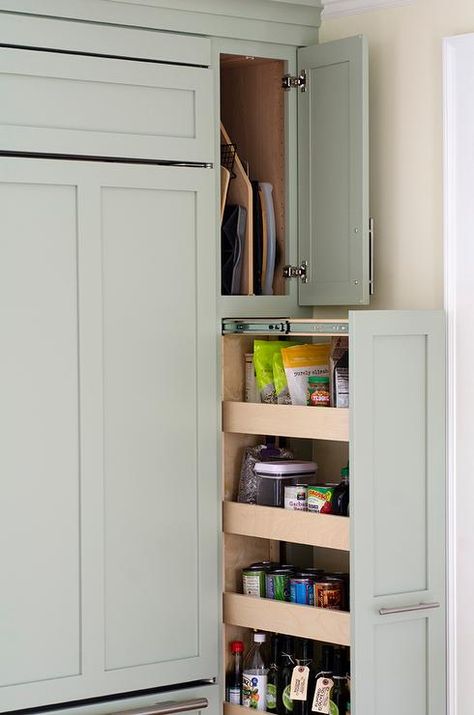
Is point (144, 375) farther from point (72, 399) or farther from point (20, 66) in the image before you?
point (20, 66)

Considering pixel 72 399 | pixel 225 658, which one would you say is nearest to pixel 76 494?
pixel 72 399

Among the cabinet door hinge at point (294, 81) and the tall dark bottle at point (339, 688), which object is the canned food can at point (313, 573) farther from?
the cabinet door hinge at point (294, 81)

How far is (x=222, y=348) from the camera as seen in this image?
3018 millimetres

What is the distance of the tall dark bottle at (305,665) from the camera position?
2.87 meters

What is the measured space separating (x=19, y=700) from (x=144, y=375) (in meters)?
0.83

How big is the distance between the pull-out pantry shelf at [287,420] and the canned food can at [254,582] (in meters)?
0.37

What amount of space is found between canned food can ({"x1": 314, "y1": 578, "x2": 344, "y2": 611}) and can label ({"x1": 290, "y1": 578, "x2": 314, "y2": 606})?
30 millimetres

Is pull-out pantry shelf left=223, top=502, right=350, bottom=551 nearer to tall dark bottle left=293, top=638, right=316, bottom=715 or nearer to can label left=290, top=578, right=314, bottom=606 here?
can label left=290, top=578, right=314, bottom=606

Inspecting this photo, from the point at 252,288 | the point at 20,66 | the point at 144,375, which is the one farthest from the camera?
the point at 252,288

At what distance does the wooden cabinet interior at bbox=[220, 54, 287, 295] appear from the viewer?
10.3 feet

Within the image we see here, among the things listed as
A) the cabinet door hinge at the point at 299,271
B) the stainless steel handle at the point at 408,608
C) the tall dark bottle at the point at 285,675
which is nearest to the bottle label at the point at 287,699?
the tall dark bottle at the point at 285,675

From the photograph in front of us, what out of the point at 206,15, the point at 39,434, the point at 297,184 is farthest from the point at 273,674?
the point at 206,15

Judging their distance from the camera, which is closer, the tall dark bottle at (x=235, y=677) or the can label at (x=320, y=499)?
the can label at (x=320, y=499)

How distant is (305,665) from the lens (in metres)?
2.91
